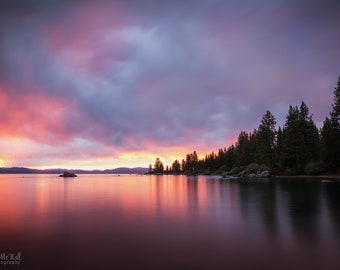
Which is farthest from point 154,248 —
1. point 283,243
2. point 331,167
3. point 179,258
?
point 331,167

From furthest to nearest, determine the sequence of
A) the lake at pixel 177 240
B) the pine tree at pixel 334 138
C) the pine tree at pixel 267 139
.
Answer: the pine tree at pixel 267 139, the pine tree at pixel 334 138, the lake at pixel 177 240

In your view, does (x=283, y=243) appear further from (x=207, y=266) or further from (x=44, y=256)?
(x=44, y=256)

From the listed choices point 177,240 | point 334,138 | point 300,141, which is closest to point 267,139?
point 300,141

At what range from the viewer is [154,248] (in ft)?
36.2

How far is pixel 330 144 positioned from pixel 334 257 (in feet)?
185

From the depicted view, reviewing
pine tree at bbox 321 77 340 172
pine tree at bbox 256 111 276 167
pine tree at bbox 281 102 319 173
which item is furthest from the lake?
pine tree at bbox 256 111 276 167

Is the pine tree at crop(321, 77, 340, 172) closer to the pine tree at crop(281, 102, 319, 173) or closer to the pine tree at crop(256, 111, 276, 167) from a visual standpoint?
the pine tree at crop(281, 102, 319, 173)
